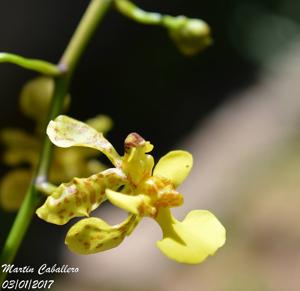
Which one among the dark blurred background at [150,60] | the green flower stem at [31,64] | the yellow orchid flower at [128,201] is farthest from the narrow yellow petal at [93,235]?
the dark blurred background at [150,60]

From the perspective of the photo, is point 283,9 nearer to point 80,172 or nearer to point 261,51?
point 261,51

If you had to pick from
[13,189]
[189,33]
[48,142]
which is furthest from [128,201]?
[13,189]

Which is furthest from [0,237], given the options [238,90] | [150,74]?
[238,90]

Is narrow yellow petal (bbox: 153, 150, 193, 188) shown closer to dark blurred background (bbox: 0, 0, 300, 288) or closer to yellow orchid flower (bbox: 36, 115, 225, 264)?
yellow orchid flower (bbox: 36, 115, 225, 264)

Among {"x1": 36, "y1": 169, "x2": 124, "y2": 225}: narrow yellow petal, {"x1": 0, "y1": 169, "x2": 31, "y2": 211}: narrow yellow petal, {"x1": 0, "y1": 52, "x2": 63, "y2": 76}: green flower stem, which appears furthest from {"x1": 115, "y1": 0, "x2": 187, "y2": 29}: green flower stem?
{"x1": 0, "y1": 169, "x2": 31, "y2": 211}: narrow yellow petal

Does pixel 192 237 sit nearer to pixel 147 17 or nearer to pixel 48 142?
pixel 48 142

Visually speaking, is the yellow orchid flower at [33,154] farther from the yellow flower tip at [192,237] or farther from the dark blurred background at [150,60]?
the dark blurred background at [150,60]
